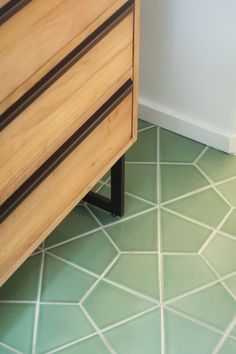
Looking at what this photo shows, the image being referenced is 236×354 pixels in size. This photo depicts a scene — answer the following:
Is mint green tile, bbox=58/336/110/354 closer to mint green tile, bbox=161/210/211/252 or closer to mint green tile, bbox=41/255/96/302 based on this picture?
mint green tile, bbox=41/255/96/302

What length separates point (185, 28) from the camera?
169 cm

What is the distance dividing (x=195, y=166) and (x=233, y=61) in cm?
34

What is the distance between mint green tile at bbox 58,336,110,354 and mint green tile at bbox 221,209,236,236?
0.48m

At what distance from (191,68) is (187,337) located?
0.81 m

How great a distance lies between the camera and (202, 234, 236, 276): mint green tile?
1.50m

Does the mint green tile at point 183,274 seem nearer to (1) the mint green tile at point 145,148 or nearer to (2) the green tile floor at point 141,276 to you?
(2) the green tile floor at point 141,276

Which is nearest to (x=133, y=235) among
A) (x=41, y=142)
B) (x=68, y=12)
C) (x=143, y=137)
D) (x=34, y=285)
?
(x=34, y=285)

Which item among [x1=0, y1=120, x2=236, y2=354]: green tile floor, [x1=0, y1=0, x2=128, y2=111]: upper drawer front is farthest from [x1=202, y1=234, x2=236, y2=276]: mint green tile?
[x1=0, y1=0, x2=128, y2=111]: upper drawer front

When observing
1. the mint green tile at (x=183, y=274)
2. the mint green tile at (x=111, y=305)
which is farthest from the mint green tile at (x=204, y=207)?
the mint green tile at (x=111, y=305)

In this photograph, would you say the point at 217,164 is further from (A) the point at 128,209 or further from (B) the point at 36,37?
(B) the point at 36,37

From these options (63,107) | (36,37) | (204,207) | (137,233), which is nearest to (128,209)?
(137,233)

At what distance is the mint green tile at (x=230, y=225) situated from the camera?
1591mm

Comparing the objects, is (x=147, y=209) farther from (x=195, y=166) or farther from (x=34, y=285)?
(x=34, y=285)

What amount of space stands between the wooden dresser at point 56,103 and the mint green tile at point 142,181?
33 cm
